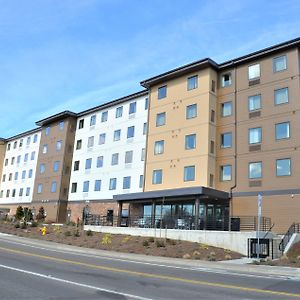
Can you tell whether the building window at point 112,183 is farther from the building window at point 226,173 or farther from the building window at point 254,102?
the building window at point 254,102

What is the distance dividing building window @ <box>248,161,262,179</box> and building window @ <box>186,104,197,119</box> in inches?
276

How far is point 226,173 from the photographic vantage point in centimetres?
3491

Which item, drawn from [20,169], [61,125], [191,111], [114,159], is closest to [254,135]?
[191,111]

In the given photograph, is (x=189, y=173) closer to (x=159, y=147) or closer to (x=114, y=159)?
(x=159, y=147)

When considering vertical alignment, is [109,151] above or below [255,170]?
above

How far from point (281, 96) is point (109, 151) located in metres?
21.2

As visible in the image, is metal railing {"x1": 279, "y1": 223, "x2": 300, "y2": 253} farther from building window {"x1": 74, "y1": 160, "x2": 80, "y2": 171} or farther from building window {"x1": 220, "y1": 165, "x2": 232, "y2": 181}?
building window {"x1": 74, "y1": 160, "x2": 80, "y2": 171}

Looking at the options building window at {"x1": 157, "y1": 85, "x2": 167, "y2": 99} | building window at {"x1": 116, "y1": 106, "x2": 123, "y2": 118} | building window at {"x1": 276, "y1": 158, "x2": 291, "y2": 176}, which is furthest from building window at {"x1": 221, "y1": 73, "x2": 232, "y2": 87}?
building window at {"x1": 116, "y1": 106, "x2": 123, "y2": 118}

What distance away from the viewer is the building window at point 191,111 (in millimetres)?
37244

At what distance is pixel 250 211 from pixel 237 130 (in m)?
7.02

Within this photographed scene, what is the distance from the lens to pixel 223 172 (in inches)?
1385

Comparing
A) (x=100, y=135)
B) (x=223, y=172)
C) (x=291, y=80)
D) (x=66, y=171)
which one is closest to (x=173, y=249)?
(x=223, y=172)

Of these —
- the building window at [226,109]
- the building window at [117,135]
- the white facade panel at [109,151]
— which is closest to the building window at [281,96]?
the building window at [226,109]

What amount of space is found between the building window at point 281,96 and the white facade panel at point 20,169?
127 feet
